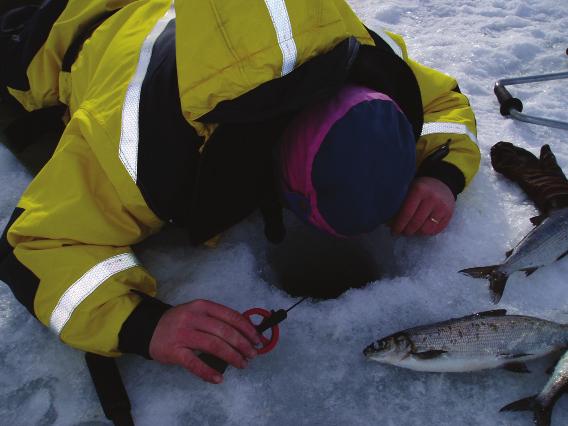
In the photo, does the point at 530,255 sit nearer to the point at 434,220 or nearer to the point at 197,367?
the point at 434,220

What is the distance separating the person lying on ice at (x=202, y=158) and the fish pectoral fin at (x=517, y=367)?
0.56 metres

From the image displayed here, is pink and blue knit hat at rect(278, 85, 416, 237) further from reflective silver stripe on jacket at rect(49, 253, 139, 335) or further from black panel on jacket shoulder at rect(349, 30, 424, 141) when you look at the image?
reflective silver stripe on jacket at rect(49, 253, 139, 335)

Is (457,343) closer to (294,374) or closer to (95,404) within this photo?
(294,374)

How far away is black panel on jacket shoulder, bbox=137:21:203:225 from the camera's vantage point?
4.64 feet

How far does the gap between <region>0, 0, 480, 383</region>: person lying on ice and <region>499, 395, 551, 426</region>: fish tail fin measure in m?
0.62

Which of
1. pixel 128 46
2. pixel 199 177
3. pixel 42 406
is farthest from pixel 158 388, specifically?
pixel 128 46

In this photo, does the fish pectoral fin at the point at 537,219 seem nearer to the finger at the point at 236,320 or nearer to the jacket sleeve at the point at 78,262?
the finger at the point at 236,320


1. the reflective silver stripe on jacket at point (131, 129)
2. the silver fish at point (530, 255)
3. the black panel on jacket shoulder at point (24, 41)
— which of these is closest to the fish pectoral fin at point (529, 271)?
the silver fish at point (530, 255)

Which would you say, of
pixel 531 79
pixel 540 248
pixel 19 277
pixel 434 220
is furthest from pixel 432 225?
pixel 531 79

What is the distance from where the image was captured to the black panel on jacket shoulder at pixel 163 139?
1.41 m

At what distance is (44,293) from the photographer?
1.44 meters

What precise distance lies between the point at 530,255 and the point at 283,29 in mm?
1155

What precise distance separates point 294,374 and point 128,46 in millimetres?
1152

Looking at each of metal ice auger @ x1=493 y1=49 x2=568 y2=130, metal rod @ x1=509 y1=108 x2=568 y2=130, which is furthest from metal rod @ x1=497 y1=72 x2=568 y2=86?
metal rod @ x1=509 y1=108 x2=568 y2=130
